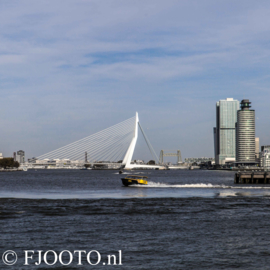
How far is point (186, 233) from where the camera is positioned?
26.4m

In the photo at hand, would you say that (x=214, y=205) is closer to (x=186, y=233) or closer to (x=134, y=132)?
(x=186, y=233)

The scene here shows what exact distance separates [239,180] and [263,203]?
48.8 meters

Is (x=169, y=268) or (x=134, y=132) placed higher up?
(x=134, y=132)

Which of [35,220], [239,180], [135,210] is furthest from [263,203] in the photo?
[239,180]

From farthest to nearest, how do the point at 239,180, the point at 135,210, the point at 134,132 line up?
the point at 134,132 < the point at 239,180 < the point at 135,210

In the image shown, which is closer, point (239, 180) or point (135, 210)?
point (135, 210)

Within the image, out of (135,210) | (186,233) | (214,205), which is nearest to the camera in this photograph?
(186,233)

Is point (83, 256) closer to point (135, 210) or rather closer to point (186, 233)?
point (186, 233)

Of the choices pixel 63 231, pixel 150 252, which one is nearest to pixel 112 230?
pixel 63 231

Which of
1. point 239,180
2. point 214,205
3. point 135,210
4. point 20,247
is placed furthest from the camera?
point 239,180

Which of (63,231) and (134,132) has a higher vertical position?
(134,132)

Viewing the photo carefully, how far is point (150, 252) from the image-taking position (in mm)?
21203

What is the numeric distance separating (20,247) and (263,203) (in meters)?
28.7

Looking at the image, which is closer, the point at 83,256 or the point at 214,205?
the point at 83,256
